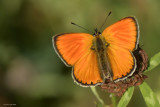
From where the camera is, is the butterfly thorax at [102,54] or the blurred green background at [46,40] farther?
the blurred green background at [46,40]

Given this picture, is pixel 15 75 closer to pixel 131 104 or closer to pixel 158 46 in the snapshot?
pixel 131 104

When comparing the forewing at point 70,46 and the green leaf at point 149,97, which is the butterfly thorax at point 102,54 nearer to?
the forewing at point 70,46

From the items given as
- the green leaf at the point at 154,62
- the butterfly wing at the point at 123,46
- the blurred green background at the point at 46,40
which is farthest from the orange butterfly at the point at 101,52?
the blurred green background at the point at 46,40

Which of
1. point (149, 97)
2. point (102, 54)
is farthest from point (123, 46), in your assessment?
point (149, 97)

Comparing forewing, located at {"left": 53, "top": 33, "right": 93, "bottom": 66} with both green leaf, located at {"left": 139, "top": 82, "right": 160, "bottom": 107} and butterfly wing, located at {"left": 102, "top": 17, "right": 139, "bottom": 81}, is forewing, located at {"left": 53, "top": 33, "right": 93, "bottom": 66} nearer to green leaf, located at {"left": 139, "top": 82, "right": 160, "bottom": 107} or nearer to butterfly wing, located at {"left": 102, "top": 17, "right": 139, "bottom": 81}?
butterfly wing, located at {"left": 102, "top": 17, "right": 139, "bottom": 81}

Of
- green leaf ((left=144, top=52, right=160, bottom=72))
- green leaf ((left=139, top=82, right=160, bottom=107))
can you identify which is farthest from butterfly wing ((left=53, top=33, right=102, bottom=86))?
green leaf ((left=144, top=52, right=160, bottom=72))

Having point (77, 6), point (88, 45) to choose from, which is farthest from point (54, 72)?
point (88, 45)
